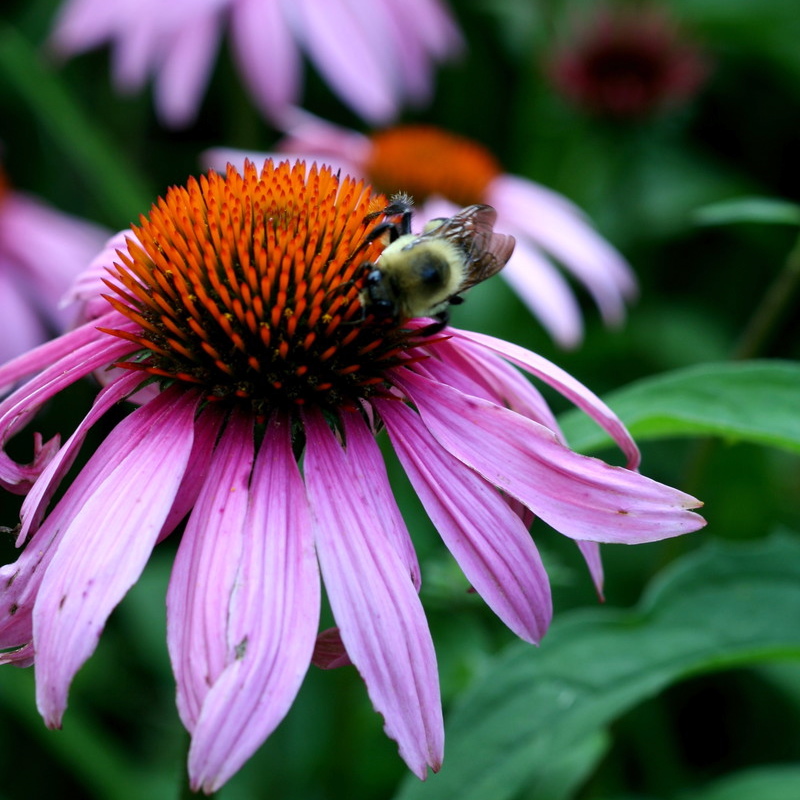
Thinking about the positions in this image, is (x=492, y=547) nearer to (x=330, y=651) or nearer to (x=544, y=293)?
(x=330, y=651)

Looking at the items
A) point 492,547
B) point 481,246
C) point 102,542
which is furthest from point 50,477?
point 481,246

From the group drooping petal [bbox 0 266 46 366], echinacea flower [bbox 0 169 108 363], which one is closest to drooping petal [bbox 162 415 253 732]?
drooping petal [bbox 0 266 46 366]

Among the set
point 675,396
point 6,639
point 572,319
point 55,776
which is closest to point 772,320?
point 675,396

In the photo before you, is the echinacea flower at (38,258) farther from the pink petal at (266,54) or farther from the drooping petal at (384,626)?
the drooping petal at (384,626)

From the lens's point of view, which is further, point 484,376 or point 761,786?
point 761,786

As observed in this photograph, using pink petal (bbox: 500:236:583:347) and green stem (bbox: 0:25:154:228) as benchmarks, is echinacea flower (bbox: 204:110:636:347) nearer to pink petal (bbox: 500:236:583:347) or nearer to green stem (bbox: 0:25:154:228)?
pink petal (bbox: 500:236:583:347)

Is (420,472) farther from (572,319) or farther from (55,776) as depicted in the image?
(55,776)
